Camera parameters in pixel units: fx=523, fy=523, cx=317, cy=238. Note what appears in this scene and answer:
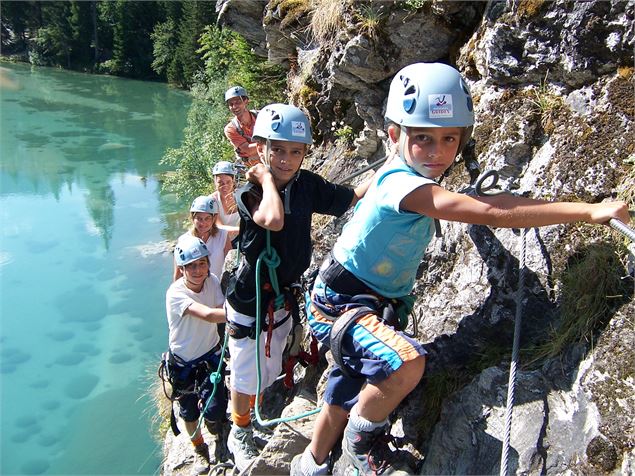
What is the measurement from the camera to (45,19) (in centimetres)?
6538

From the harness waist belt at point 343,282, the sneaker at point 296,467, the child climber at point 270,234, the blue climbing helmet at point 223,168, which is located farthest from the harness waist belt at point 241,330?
the blue climbing helmet at point 223,168

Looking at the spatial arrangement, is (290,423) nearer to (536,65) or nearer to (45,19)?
(536,65)

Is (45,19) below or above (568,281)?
above

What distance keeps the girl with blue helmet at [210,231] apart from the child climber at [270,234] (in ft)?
5.79

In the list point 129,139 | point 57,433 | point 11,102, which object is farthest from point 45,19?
point 57,433

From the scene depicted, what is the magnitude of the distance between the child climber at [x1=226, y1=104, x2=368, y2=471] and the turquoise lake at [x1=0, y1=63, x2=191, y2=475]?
6246mm

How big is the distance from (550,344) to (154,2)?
212ft

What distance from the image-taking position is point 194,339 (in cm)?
509

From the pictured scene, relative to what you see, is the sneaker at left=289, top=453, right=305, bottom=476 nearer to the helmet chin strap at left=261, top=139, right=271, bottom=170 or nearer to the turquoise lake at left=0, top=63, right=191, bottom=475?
the helmet chin strap at left=261, top=139, right=271, bottom=170

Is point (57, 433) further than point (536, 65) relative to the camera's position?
Yes

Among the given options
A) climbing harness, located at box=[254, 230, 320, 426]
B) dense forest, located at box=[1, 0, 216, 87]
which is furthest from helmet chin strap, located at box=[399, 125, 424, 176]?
dense forest, located at box=[1, 0, 216, 87]

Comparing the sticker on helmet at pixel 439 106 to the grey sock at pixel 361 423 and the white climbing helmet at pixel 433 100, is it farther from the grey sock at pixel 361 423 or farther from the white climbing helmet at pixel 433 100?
the grey sock at pixel 361 423

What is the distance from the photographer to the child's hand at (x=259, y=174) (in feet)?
11.4

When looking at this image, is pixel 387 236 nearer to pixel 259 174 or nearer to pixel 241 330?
pixel 259 174
